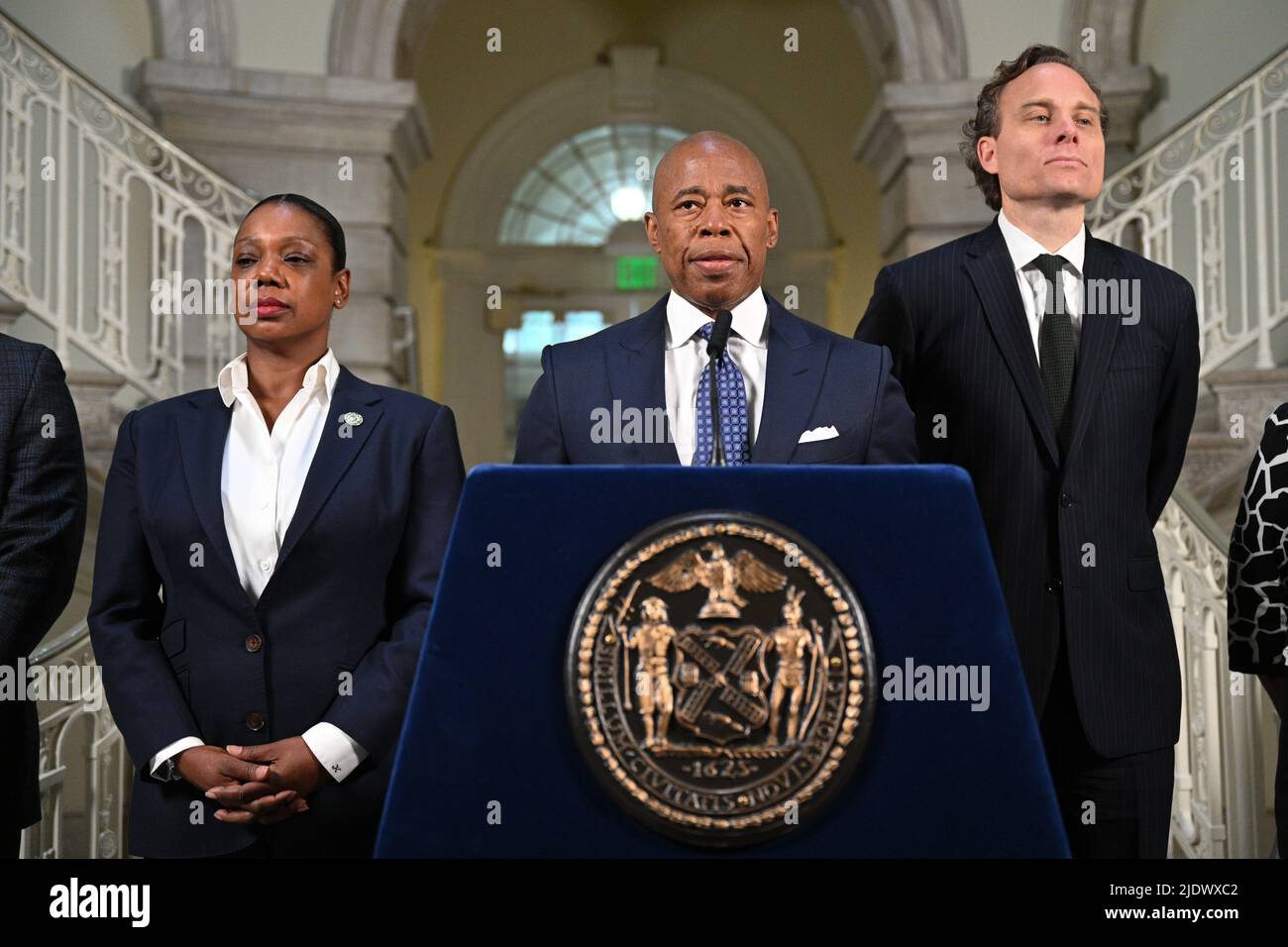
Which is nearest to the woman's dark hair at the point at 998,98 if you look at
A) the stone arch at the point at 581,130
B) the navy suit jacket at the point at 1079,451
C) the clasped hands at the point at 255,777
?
the navy suit jacket at the point at 1079,451

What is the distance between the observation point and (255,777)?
6.94ft

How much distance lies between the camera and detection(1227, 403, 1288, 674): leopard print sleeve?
2.36 metres

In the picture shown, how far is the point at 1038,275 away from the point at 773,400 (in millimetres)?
707

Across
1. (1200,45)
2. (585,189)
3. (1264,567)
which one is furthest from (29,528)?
(585,189)

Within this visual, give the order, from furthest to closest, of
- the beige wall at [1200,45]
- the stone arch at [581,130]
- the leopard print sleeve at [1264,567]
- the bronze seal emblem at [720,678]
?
the stone arch at [581,130] < the beige wall at [1200,45] < the leopard print sleeve at [1264,567] < the bronze seal emblem at [720,678]

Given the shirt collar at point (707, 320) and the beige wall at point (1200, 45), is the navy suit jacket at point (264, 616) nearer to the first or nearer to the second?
the shirt collar at point (707, 320)

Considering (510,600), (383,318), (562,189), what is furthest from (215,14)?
(510,600)

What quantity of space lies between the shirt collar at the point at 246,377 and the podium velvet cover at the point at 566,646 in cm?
99

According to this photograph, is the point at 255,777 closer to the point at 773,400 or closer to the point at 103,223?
the point at 773,400

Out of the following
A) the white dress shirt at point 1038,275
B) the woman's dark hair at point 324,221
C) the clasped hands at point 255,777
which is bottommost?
the clasped hands at point 255,777

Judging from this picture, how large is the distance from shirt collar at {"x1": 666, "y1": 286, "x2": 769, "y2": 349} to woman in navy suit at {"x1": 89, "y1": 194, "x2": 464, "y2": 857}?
0.47m

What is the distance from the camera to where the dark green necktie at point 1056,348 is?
7.81ft
